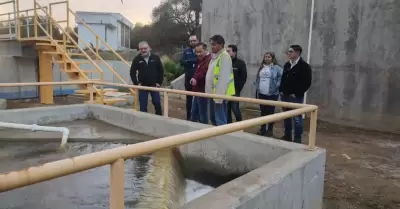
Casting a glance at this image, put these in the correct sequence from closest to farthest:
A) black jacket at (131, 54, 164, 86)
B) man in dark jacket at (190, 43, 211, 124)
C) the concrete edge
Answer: the concrete edge
man in dark jacket at (190, 43, 211, 124)
black jacket at (131, 54, 164, 86)

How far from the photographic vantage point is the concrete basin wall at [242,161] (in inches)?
89.4

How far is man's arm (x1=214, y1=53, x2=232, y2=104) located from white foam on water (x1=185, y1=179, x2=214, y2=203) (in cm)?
131

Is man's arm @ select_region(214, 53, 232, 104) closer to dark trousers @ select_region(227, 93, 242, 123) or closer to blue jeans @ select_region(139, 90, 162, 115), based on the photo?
dark trousers @ select_region(227, 93, 242, 123)

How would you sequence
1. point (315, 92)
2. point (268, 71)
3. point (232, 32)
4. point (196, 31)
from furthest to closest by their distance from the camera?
point (196, 31)
point (232, 32)
point (315, 92)
point (268, 71)

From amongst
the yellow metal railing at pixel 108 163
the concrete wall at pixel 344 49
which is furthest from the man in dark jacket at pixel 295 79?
the yellow metal railing at pixel 108 163

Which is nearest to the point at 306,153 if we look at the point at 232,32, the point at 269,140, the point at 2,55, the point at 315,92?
the point at 269,140

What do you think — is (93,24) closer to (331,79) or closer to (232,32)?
(232,32)

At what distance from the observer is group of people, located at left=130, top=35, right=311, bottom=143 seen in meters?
4.59

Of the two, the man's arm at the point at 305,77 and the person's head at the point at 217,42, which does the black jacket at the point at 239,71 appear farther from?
the person's head at the point at 217,42

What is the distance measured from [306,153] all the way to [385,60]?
15.8ft

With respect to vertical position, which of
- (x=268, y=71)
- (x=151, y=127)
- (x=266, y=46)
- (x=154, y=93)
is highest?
(x=266, y=46)

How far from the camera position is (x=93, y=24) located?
2166 centimetres

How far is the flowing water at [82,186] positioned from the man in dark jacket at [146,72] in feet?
6.14

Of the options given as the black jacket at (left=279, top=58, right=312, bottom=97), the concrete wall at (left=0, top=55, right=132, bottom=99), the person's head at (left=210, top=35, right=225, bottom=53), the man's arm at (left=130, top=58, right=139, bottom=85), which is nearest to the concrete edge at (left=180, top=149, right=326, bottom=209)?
the person's head at (left=210, top=35, right=225, bottom=53)
